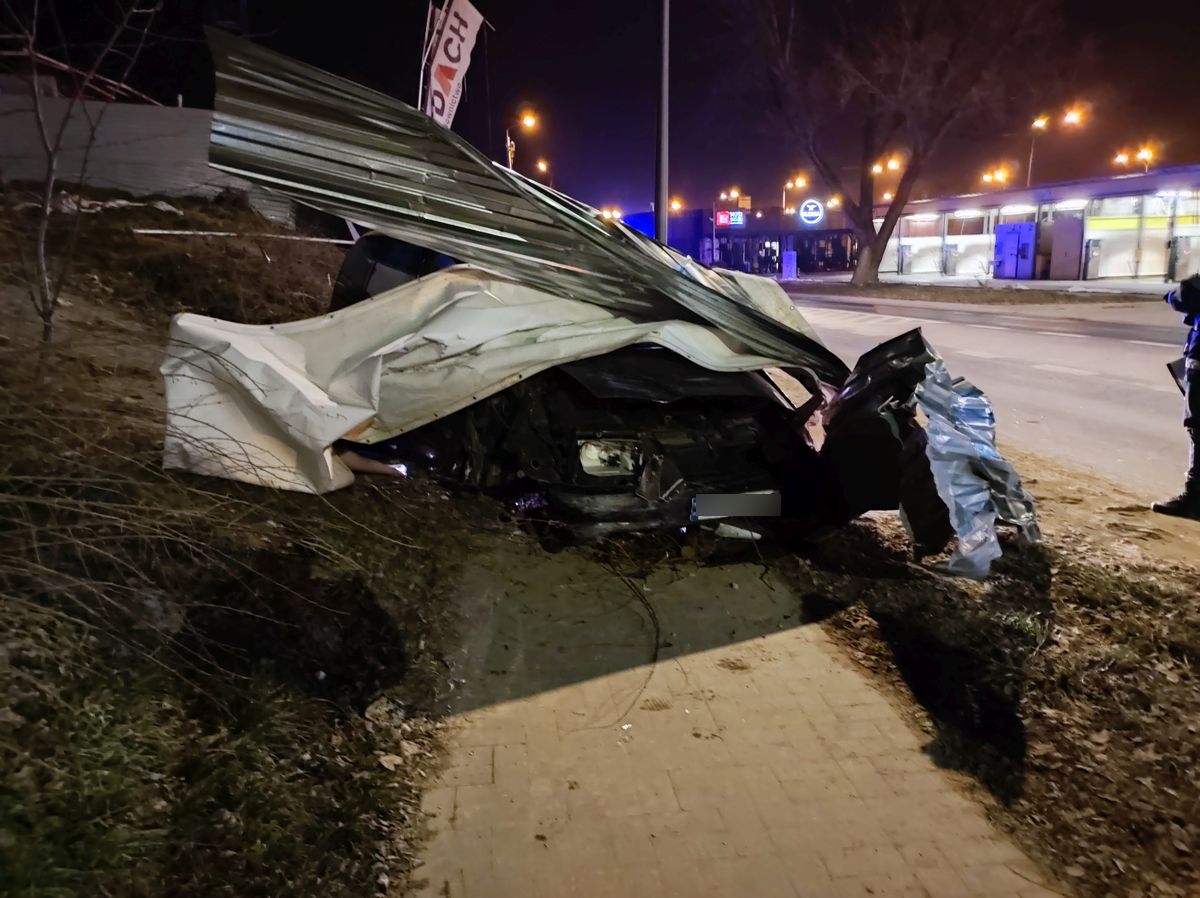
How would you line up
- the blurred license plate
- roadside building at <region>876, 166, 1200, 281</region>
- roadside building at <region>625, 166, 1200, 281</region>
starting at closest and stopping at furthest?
the blurred license plate < roadside building at <region>876, 166, 1200, 281</region> < roadside building at <region>625, 166, 1200, 281</region>

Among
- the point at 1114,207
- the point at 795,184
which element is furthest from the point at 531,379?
the point at 795,184

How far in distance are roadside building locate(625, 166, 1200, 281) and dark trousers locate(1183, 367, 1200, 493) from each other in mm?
20183

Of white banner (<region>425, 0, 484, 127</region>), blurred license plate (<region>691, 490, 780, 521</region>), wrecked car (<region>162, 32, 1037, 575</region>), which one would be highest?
white banner (<region>425, 0, 484, 127</region>)

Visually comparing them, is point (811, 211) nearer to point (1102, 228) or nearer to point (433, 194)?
point (1102, 228)

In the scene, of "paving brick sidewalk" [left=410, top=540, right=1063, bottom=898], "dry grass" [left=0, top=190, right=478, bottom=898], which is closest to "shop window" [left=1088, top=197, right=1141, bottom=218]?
"paving brick sidewalk" [left=410, top=540, right=1063, bottom=898]

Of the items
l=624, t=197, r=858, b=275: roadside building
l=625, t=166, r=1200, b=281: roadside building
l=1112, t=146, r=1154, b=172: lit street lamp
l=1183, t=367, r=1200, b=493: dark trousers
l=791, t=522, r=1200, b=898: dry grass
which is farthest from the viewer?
l=1112, t=146, r=1154, b=172: lit street lamp

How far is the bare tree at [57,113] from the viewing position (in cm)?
399

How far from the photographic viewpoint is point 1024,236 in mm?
35188

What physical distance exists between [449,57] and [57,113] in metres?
5.45

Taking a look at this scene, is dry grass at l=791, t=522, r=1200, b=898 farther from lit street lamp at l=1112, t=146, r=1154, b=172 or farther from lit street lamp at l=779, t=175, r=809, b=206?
lit street lamp at l=779, t=175, r=809, b=206

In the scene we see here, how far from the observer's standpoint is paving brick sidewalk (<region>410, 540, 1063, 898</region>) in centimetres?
271

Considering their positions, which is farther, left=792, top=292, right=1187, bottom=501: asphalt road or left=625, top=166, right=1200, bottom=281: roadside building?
left=625, top=166, right=1200, bottom=281: roadside building

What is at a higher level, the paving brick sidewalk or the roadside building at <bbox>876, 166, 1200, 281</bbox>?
the roadside building at <bbox>876, 166, 1200, 281</bbox>

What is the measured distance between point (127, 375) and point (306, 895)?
15.1 ft
